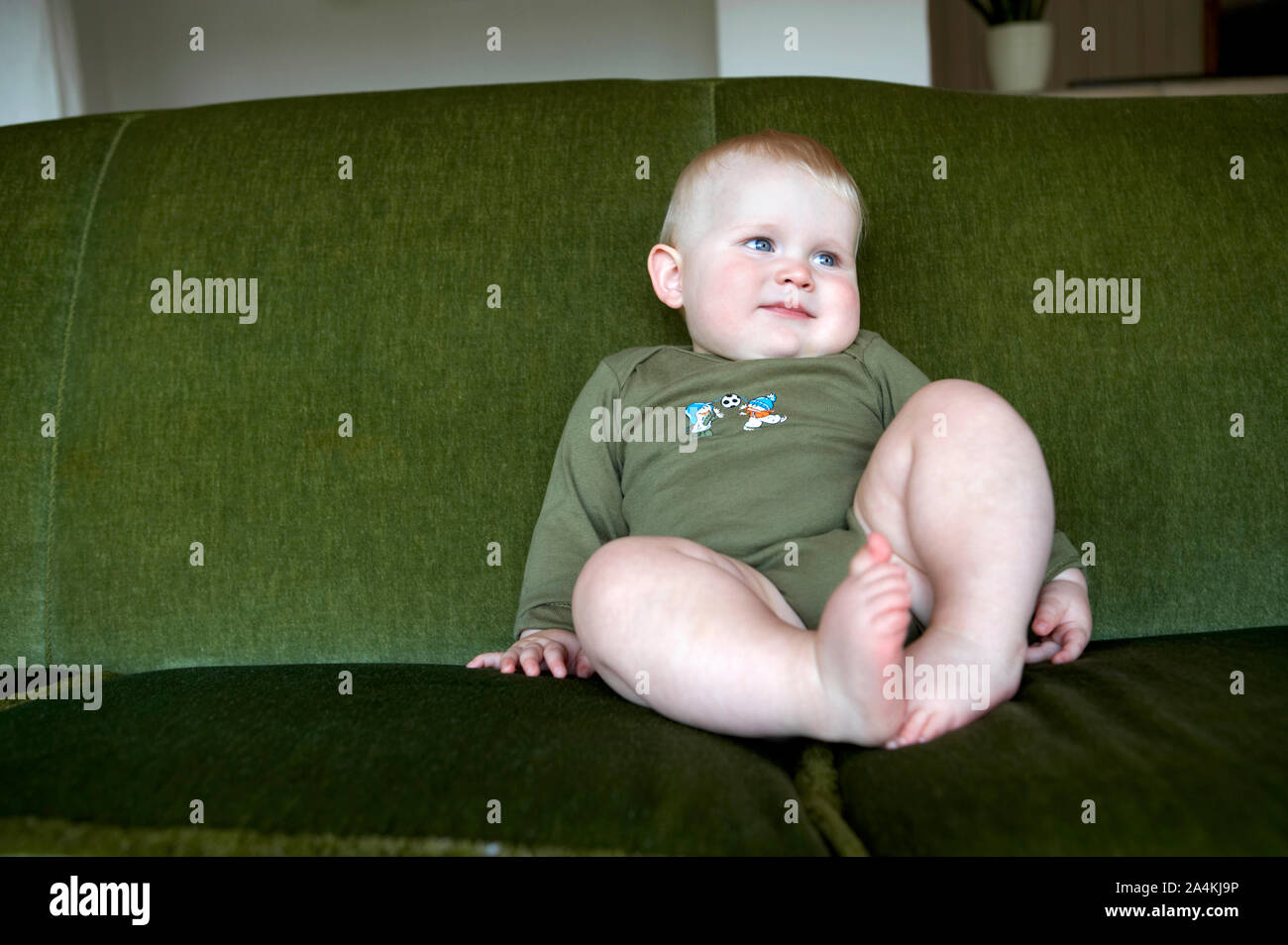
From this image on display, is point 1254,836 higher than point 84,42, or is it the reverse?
point 84,42

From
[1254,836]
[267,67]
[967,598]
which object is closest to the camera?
[1254,836]

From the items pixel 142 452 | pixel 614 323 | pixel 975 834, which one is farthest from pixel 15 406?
pixel 975 834

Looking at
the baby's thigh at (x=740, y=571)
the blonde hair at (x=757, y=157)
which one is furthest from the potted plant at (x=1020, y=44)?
the baby's thigh at (x=740, y=571)

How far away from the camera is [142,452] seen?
4.06ft

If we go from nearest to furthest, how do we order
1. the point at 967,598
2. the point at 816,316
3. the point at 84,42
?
the point at 967,598 < the point at 816,316 < the point at 84,42

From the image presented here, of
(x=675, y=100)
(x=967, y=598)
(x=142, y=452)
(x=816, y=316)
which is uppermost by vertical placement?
(x=675, y=100)

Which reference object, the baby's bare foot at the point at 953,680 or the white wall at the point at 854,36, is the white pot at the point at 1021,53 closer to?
the white wall at the point at 854,36

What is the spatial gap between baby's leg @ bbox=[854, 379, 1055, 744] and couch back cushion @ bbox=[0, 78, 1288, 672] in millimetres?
363

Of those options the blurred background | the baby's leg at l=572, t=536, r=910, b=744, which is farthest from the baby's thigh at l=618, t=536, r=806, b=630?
the blurred background

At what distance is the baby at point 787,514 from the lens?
2.46 feet

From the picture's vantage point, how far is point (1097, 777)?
2.16 ft
